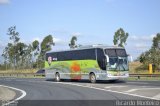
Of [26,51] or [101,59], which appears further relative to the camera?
[26,51]

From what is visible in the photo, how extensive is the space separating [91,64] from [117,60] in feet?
9.22

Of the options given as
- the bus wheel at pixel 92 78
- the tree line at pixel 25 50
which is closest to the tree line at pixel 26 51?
the tree line at pixel 25 50

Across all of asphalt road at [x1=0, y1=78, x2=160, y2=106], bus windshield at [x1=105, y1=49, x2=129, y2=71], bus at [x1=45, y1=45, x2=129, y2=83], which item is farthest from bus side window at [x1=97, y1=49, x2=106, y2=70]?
asphalt road at [x1=0, y1=78, x2=160, y2=106]

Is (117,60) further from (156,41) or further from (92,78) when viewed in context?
(156,41)

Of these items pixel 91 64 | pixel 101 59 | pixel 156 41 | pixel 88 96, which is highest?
pixel 156 41

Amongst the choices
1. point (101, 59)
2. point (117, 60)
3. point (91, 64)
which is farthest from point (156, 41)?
point (101, 59)

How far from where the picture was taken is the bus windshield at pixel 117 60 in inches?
1337

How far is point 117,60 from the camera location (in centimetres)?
3422

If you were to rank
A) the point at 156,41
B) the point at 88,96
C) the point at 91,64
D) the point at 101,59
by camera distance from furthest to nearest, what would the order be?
1. the point at 156,41
2. the point at 91,64
3. the point at 101,59
4. the point at 88,96

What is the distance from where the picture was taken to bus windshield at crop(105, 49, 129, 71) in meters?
34.0

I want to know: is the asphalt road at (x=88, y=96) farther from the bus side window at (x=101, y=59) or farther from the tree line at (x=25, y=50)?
the tree line at (x=25, y=50)

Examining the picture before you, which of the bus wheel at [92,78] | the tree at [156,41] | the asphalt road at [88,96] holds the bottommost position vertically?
the asphalt road at [88,96]

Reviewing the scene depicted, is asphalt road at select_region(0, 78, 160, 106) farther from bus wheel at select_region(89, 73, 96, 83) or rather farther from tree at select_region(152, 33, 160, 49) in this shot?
tree at select_region(152, 33, 160, 49)

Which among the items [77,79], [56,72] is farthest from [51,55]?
[77,79]
